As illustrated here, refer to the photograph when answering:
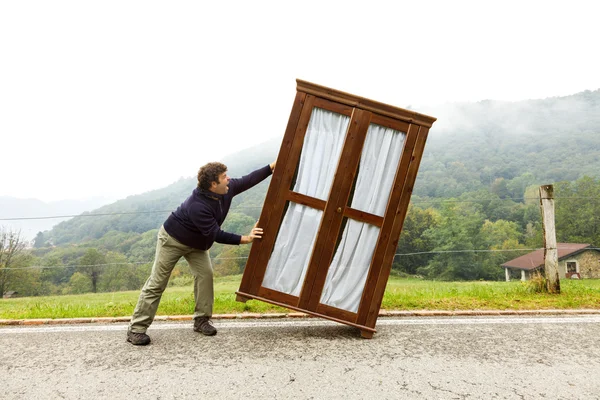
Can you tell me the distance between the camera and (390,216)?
4.49m

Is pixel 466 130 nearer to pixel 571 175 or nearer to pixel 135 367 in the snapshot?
pixel 571 175

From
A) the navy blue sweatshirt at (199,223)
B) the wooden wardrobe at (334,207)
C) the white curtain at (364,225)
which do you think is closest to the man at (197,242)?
the navy blue sweatshirt at (199,223)

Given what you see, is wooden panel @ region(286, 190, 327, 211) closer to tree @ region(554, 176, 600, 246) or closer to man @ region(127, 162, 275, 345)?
man @ region(127, 162, 275, 345)

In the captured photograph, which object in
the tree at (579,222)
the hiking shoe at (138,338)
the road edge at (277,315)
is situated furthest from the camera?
the tree at (579,222)

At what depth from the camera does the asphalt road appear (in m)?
3.10

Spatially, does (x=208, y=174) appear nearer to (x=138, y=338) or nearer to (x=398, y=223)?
(x=138, y=338)

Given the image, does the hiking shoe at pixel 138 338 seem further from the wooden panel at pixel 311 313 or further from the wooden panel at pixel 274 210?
the wooden panel at pixel 274 210

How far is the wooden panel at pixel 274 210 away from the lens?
446 cm

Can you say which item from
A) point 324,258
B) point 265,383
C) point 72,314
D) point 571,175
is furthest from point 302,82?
point 571,175

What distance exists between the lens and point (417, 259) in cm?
4109

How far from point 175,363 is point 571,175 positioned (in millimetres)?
105118

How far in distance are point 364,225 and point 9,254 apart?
138 ft

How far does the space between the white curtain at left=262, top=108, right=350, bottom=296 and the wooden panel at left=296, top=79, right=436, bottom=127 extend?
171mm

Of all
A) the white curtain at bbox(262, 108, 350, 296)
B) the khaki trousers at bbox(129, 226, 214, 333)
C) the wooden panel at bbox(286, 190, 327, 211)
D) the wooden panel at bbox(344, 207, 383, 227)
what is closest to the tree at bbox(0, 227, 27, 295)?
the khaki trousers at bbox(129, 226, 214, 333)
